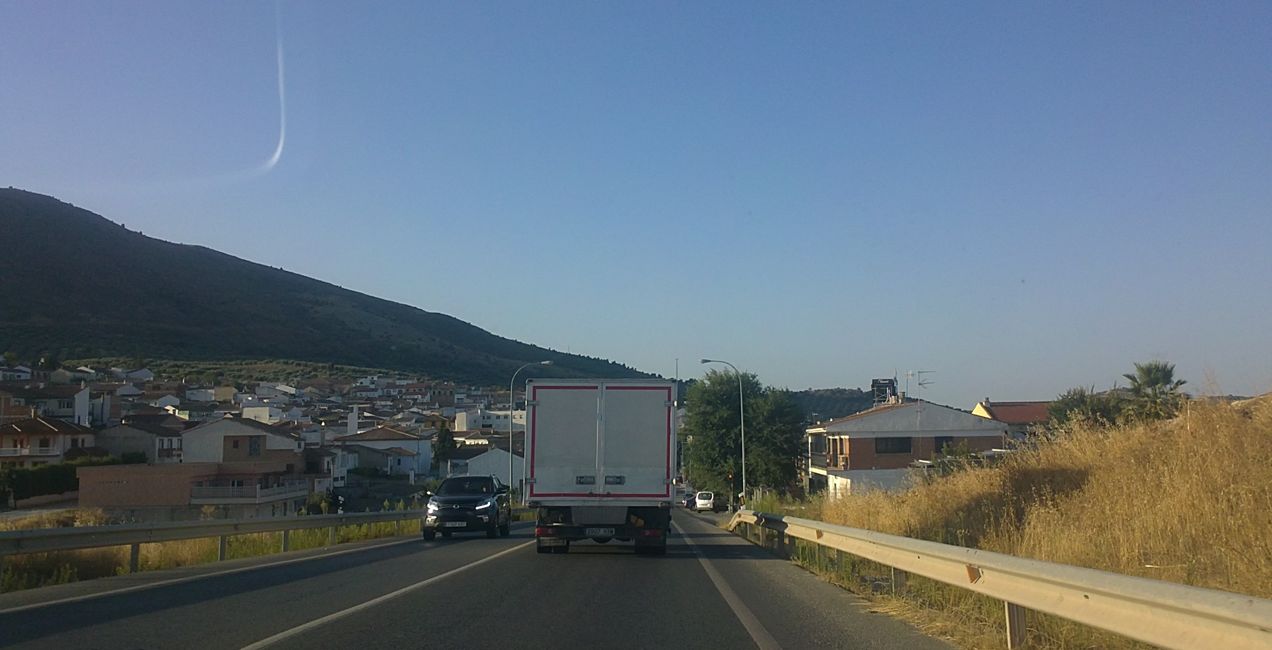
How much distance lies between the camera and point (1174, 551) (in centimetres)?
948

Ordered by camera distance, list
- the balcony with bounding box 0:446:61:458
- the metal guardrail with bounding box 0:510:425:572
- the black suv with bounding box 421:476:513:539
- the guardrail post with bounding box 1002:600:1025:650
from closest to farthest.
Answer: the guardrail post with bounding box 1002:600:1025:650
the metal guardrail with bounding box 0:510:425:572
the black suv with bounding box 421:476:513:539
the balcony with bounding box 0:446:61:458

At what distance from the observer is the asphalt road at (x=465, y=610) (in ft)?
29.7

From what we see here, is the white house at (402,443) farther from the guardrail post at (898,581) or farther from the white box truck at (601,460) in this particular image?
the guardrail post at (898,581)

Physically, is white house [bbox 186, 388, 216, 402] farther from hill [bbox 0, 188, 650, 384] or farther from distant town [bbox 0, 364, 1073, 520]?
hill [bbox 0, 188, 650, 384]

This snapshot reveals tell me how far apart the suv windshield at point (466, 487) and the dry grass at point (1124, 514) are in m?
14.3

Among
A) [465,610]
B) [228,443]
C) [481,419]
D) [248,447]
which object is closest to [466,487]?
[465,610]

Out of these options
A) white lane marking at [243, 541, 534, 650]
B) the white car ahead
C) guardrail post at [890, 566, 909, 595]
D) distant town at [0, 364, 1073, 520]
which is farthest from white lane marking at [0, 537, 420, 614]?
the white car ahead

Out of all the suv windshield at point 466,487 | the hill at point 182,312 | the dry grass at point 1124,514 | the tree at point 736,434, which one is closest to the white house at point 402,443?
the hill at point 182,312

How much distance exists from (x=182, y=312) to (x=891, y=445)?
112 meters

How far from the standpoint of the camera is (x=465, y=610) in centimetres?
1086

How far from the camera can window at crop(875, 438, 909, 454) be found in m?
62.1

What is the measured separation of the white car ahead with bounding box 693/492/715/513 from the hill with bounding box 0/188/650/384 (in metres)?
27.8

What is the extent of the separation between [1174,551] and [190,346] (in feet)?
440


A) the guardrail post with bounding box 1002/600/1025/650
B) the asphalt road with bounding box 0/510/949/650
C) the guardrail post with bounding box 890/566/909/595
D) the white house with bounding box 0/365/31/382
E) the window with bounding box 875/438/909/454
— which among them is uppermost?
the white house with bounding box 0/365/31/382
